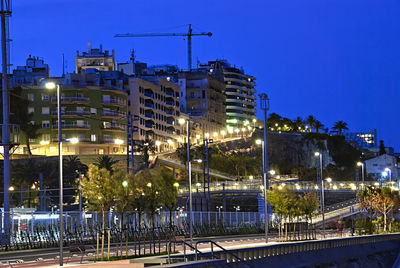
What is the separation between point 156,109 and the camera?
16738cm

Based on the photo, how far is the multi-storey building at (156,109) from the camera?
159000mm

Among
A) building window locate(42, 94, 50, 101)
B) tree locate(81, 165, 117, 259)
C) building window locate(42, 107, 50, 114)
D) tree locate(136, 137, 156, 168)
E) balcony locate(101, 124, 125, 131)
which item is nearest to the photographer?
tree locate(81, 165, 117, 259)

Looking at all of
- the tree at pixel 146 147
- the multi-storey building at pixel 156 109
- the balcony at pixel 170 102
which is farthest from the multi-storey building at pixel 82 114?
the balcony at pixel 170 102

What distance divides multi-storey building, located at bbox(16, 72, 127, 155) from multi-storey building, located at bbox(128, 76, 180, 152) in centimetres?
610

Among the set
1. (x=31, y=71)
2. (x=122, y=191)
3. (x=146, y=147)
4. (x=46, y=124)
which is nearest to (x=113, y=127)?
(x=46, y=124)

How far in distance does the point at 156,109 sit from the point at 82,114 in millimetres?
25235

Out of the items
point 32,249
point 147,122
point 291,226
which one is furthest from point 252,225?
point 147,122

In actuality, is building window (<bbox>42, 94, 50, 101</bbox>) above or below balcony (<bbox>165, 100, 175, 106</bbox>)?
below

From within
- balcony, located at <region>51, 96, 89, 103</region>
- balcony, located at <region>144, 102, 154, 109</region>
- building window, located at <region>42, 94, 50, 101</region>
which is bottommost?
balcony, located at <region>51, 96, 89, 103</region>

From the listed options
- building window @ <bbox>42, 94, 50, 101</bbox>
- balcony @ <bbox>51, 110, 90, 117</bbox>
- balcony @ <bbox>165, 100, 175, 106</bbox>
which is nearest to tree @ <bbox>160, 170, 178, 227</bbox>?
balcony @ <bbox>51, 110, 90, 117</bbox>

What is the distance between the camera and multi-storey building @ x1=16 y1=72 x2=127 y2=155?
143750mm

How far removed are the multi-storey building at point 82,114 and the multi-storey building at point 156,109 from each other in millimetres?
6102

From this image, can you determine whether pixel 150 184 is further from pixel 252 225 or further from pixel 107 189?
pixel 252 225

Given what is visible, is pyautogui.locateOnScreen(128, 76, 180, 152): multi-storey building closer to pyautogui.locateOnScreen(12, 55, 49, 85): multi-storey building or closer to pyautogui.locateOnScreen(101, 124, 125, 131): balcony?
pyautogui.locateOnScreen(101, 124, 125, 131): balcony
